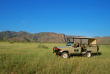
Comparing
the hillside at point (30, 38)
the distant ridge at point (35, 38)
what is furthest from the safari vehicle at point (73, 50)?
the hillside at point (30, 38)

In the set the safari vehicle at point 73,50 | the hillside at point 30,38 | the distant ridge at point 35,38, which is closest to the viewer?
the safari vehicle at point 73,50

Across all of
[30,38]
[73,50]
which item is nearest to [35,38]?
[30,38]

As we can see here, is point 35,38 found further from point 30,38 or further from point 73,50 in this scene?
point 73,50

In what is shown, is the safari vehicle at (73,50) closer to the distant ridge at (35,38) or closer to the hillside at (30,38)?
the distant ridge at (35,38)

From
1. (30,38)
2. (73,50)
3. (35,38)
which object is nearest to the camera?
(73,50)

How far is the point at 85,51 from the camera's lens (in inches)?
507

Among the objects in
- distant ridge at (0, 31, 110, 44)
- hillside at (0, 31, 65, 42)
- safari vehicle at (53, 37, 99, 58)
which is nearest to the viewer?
safari vehicle at (53, 37, 99, 58)

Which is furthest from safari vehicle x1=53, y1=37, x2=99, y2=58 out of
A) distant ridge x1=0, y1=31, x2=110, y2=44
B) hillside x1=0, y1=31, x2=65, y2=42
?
hillside x1=0, y1=31, x2=65, y2=42

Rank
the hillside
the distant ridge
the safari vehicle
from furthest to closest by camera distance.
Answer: the hillside < the distant ridge < the safari vehicle

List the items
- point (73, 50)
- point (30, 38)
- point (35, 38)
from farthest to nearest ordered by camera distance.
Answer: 1. point (35, 38)
2. point (30, 38)
3. point (73, 50)

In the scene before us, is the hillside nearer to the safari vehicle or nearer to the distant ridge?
the distant ridge

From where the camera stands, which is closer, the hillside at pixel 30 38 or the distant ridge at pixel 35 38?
the distant ridge at pixel 35 38

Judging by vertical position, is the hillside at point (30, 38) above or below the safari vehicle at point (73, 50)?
above

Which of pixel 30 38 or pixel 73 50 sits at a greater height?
pixel 30 38
